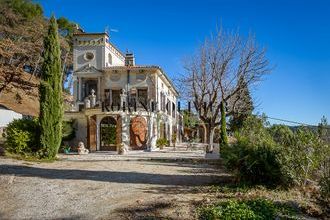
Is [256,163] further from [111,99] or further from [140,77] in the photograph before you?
[111,99]

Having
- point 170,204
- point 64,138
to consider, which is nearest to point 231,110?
point 64,138

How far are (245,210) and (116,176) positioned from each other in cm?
621

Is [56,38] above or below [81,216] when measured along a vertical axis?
above

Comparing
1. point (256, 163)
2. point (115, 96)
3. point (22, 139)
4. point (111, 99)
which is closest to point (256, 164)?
point (256, 163)

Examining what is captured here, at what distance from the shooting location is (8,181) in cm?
1149

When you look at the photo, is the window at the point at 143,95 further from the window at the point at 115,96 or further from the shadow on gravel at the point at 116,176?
the shadow on gravel at the point at 116,176

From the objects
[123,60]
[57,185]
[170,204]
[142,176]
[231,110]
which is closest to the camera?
[170,204]

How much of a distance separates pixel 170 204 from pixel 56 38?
14.5 metres

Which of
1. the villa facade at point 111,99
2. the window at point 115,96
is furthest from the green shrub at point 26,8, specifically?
the window at point 115,96

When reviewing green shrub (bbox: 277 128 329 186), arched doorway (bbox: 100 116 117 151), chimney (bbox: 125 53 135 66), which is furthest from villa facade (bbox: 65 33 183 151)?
green shrub (bbox: 277 128 329 186)

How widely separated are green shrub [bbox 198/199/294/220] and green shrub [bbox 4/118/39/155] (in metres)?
14.0

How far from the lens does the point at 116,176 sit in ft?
42.1

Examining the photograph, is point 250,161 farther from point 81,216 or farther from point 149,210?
point 81,216

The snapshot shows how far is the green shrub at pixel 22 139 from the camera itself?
63.2 ft
